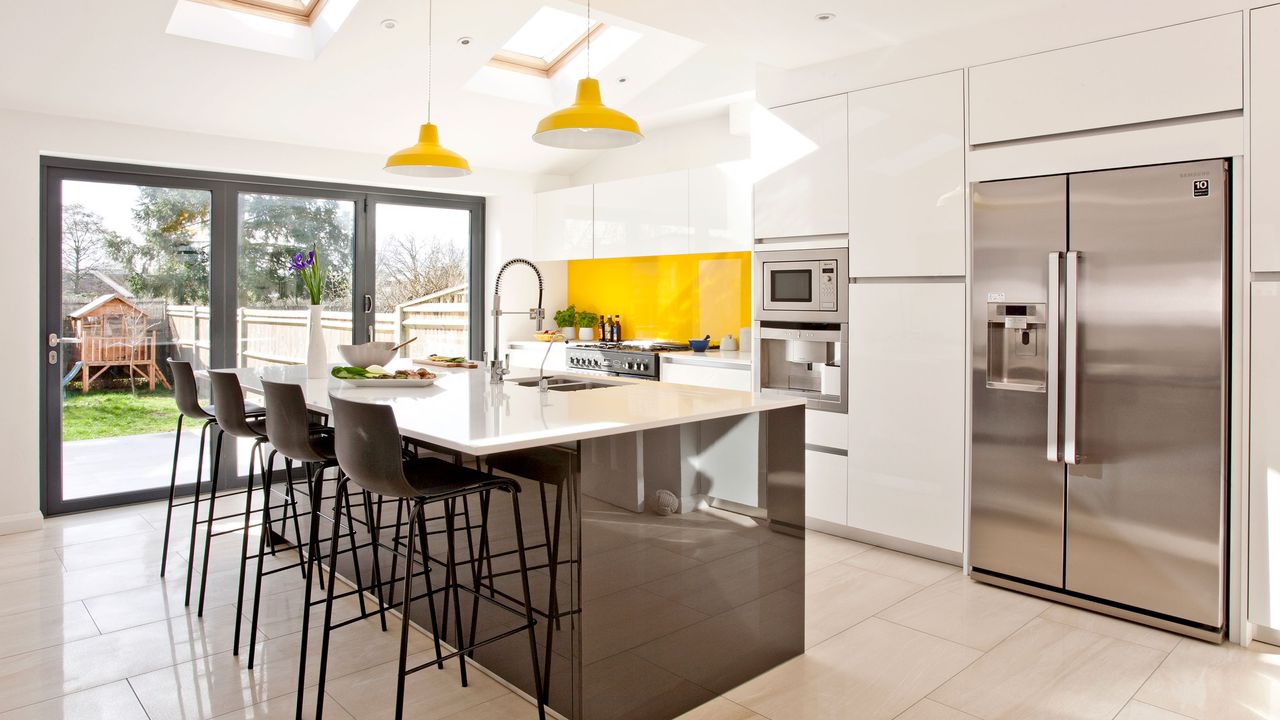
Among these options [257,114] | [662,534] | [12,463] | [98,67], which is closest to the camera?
[662,534]

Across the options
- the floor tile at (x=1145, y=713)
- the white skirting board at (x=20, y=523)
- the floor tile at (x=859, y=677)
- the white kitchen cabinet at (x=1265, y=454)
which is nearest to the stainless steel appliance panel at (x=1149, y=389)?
the white kitchen cabinet at (x=1265, y=454)

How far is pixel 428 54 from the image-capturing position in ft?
14.8

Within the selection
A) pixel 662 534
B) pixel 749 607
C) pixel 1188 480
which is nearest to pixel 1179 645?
pixel 1188 480

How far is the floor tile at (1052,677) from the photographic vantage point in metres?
2.55

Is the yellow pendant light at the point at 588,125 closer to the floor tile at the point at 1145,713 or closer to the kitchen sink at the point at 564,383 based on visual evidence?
the kitchen sink at the point at 564,383

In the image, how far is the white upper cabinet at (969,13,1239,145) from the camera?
2.97 m

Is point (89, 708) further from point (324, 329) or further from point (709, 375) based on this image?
point (324, 329)

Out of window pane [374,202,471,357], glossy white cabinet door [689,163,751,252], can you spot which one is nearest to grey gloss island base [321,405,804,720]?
glossy white cabinet door [689,163,751,252]

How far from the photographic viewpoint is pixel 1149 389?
3.12m

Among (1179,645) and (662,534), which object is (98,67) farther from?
(1179,645)

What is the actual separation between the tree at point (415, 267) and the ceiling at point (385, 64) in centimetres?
80

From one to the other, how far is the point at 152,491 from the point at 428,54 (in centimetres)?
330

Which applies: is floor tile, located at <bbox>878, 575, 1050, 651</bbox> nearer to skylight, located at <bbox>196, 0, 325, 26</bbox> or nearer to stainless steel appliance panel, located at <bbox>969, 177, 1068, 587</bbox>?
stainless steel appliance panel, located at <bbox>969, 177, 1068, 587</bbox>

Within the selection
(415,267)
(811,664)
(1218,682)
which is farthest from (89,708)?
(415,267)
